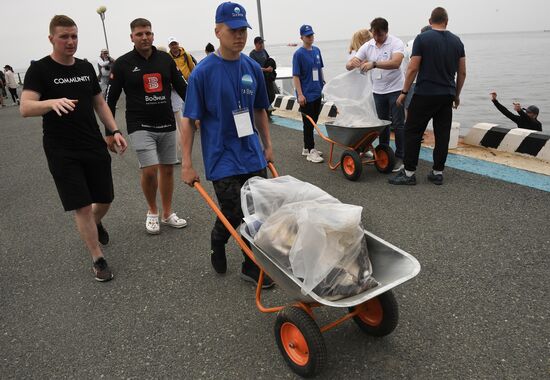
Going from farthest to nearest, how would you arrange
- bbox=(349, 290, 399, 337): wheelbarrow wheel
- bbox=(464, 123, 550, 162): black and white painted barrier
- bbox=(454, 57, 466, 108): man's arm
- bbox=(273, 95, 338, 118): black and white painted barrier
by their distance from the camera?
bbox=(273, 95, 338, 118): black and white painted barrier < bbox=(464, 123, 550, 162): black and white painted barrier < bbox=(454, 57, 466, 108): man's arm < bbox=(349, 290, 399, 337): wheelbarrow wheel

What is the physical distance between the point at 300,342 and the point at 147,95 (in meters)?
2.53

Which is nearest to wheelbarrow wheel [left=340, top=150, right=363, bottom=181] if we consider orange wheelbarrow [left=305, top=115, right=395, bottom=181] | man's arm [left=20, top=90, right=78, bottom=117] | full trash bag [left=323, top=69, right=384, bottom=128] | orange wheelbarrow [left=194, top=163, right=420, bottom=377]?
orange wheelbarrow [left=305, top=115, right=395, bottom=181]

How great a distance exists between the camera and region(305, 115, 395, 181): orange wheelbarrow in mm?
5070

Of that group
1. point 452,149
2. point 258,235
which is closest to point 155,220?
point 258,235

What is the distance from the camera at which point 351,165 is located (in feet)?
17.1

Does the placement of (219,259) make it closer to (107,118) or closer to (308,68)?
(107,118)

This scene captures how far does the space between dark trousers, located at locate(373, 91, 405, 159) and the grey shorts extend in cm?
289

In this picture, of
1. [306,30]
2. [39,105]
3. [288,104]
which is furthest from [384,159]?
[288,104]

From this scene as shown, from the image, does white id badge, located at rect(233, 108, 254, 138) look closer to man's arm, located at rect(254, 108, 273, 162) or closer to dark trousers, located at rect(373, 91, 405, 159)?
man's arm, located at rect(254, 108, 273, 162)

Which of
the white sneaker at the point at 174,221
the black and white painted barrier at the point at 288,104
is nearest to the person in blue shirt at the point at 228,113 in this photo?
the white sneaker at the point at 174,221

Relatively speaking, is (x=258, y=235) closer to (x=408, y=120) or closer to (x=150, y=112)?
(x=150, y=112)

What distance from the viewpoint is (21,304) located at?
3.09 meters

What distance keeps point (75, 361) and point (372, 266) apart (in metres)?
1.83

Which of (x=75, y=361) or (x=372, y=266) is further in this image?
(x=75, y=361)
